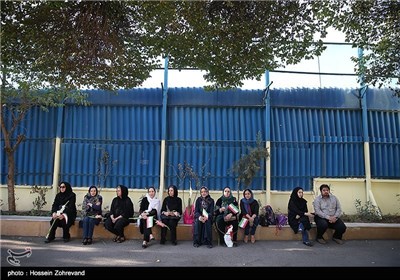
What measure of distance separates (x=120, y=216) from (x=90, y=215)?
575mm

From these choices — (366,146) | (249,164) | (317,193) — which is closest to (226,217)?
(249,164)

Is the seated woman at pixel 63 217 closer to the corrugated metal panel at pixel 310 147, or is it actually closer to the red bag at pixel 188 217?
the red bag at pixel 188 217

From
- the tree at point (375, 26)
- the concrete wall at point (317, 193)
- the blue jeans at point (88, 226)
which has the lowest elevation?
the blue jeans at point (88, 226)

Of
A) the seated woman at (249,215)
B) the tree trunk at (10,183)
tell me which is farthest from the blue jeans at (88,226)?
the tree trunk at (10,183)

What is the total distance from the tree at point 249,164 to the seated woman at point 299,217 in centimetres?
180

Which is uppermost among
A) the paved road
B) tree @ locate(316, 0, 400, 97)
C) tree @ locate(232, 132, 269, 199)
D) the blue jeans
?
tree @ locate(316, 0, 400, 97)

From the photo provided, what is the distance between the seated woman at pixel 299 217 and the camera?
6.14 meters

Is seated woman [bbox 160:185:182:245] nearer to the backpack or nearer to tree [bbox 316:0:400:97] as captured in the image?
the backpack

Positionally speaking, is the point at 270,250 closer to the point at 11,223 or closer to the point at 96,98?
the point at 11,223

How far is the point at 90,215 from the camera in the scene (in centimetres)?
626

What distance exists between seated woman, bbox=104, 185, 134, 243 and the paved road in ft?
0.69

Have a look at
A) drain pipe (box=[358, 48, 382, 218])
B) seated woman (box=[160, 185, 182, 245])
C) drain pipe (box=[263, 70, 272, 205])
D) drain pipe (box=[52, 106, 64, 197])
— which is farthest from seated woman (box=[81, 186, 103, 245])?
drain pipe (box=[358, 48, 382, 218])

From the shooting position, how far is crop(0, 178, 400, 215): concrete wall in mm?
8766

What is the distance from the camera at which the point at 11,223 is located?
20.7ft
